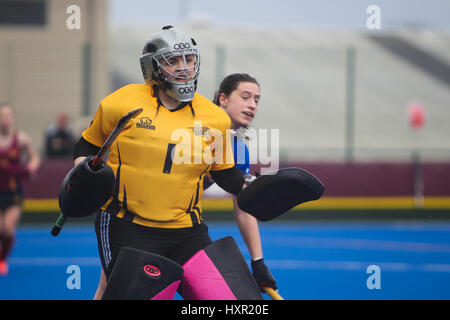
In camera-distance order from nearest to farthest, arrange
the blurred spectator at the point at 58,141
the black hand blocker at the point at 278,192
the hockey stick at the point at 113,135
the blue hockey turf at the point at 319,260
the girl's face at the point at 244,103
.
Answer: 1. the hockey stick at the point at 113,135
2. the black hand blocker at the point at 278,192
3. the girl's face at the point at 244,103
4. the blue hockey turf at the point at 319,260
5. the blurred spectator at the point at 58,141

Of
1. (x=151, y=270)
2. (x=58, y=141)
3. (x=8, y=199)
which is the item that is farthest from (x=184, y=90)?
(x=58, y=141)

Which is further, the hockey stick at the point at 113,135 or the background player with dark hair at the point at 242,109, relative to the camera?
the background player with dark hair at the point at 242,109

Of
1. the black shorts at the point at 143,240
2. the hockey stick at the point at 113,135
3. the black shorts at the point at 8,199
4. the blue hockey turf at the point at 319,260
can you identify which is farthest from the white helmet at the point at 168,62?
the black shorts at the point at 8,199

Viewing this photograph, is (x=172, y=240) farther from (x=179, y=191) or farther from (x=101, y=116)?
(x=101, y=116)

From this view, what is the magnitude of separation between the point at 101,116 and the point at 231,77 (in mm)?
925

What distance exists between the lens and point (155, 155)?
3312mm

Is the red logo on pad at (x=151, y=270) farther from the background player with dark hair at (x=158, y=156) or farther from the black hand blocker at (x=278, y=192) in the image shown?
the black hand blocker at (x=278, y=192)

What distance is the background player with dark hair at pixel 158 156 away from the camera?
332 centimetres

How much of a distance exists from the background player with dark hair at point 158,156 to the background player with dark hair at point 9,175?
4616mm

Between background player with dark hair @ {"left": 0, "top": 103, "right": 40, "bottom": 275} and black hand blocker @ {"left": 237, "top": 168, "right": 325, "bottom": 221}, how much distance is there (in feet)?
16.3

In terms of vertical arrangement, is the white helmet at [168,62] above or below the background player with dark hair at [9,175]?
above

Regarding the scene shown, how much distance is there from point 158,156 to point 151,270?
55cm

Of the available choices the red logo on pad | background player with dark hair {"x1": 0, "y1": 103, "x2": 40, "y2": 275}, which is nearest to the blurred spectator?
background player with dark hair {"x1": 0, "y1": 103, "x2": 40, "y2": 275}

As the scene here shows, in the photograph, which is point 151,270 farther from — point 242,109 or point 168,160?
point 242,109
